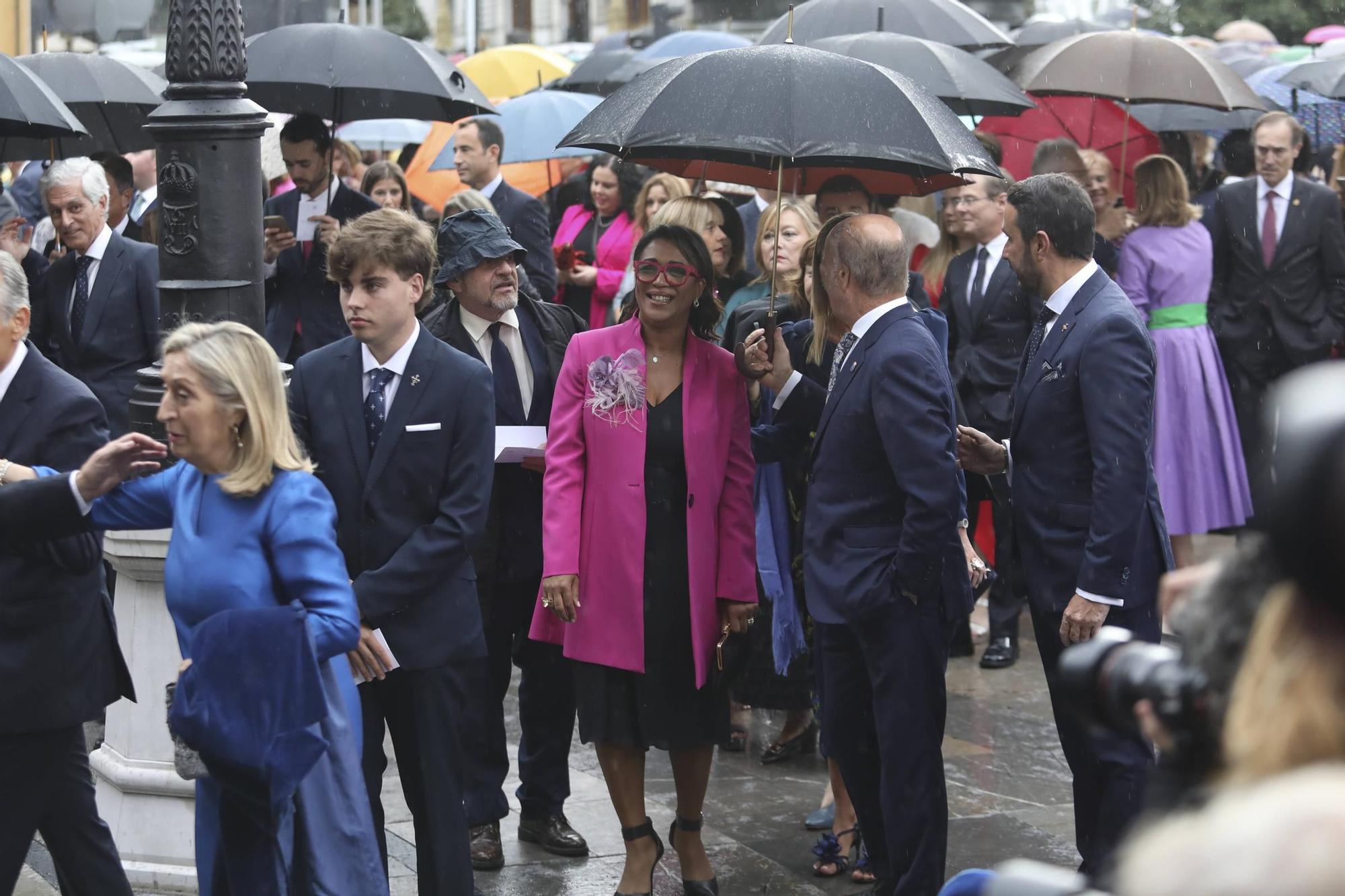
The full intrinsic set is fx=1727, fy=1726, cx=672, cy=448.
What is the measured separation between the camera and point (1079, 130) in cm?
1039

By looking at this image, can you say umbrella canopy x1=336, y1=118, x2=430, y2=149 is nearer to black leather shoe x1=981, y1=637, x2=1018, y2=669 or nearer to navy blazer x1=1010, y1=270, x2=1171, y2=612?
black leather shoe x1=981, y1=637, x2=1018, y2=669

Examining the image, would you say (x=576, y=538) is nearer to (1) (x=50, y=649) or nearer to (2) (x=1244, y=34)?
(1) (x=50, y=649)

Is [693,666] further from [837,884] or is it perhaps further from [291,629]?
[291,629]

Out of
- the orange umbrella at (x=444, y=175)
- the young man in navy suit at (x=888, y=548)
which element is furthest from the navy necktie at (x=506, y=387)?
the orange umbrella at (x=444, y=175)

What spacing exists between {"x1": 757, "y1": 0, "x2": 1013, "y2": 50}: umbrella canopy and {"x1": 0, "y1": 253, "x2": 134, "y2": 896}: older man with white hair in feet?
15.5

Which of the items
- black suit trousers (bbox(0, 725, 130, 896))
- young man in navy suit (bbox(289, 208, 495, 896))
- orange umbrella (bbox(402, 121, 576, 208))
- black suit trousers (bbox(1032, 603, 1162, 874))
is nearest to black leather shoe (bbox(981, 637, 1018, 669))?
black suit trousers (bbox(1032, 603, 1162, 874))

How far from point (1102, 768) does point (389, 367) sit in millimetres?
2340

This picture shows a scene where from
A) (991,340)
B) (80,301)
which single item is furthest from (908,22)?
(80,301)

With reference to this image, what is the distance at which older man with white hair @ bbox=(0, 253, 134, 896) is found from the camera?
13.8 feet

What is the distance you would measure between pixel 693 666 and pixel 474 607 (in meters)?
→ 0.80

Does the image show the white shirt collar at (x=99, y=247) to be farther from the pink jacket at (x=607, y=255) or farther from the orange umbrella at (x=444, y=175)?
the orange umbrella at (x=444, y=175)

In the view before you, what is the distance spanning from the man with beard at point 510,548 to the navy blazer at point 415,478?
0.91m

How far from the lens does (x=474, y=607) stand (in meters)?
4.86

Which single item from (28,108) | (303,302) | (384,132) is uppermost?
(28,108)
